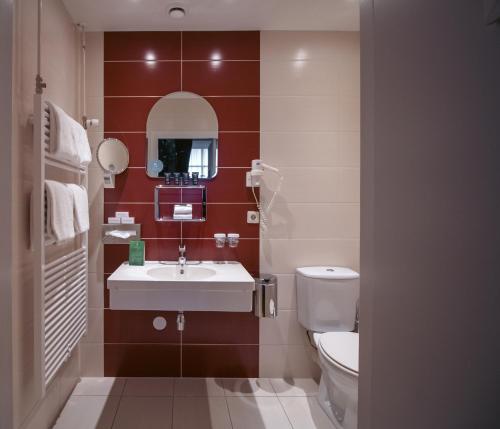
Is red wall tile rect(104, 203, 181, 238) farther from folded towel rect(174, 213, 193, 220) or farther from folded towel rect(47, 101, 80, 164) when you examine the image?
folded towel rect(47, 101, 80, 164)

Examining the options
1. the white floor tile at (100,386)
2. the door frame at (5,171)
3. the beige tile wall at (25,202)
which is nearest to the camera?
the door frame at (5,171)

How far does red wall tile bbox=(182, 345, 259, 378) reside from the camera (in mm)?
2025

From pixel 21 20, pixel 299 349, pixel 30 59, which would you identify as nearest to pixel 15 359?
pixel 30 59

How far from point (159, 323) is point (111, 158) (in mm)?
1124

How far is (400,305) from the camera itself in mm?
568

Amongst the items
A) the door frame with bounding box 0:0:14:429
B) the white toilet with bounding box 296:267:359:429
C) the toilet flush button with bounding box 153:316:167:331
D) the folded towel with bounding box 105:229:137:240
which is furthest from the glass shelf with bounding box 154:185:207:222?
the door frame with bounding box 0:0:14:429

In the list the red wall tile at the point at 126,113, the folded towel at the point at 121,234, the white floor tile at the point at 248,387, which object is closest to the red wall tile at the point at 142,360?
the white floor tile at the point at 248,387

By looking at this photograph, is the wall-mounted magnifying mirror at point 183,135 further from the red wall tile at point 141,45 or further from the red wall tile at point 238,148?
the red wall tile at point 141,45

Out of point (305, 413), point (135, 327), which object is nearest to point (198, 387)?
point (135, 327)

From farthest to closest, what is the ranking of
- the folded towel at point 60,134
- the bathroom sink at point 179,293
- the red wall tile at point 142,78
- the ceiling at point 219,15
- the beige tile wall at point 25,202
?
the red wall tile at point 142,78
the ceiling at point 219,15
the bathroom sink at point 179,293
the folded towel at point 60,134
the beige tile wall at point 25,202

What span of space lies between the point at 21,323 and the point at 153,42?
1.77 metres

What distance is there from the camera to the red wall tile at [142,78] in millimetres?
1968

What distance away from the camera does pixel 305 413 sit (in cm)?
174

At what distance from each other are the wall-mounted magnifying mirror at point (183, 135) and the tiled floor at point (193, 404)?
53.9 inches
